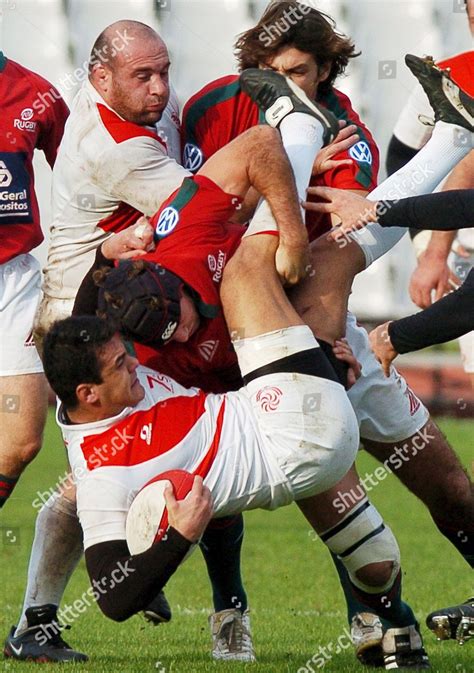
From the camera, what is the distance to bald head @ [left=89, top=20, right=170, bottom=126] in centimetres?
564

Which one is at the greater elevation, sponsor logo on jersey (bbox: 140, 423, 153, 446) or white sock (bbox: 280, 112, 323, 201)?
white sock (bbox: 280, 112, 323, 201)

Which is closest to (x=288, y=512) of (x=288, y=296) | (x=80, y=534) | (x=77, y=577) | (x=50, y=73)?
(x=77, y=577)

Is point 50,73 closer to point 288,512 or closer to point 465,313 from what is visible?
point 288,512

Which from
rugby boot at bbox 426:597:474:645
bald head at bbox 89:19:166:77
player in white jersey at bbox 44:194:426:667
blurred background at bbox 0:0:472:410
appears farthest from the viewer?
blurred background at bbox 0:0:472:410

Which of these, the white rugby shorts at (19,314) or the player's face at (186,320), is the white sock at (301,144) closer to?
the player's face at (186,320)

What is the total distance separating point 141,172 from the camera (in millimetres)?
5500

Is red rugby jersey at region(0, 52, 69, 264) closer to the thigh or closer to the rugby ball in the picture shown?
the thigh

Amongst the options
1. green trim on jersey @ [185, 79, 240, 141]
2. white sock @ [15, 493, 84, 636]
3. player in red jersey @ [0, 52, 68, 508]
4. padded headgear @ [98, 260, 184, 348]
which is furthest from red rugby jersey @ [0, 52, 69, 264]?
padded headgear @ [98, 260, 184, 348]

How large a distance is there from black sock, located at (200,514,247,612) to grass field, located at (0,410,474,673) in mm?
258

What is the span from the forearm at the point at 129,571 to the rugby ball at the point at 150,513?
4cm

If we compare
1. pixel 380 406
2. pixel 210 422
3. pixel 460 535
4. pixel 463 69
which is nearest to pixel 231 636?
pixel 460 535

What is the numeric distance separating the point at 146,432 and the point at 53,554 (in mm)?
1496

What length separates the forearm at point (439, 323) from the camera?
208 inches

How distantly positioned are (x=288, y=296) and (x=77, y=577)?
164 inches
